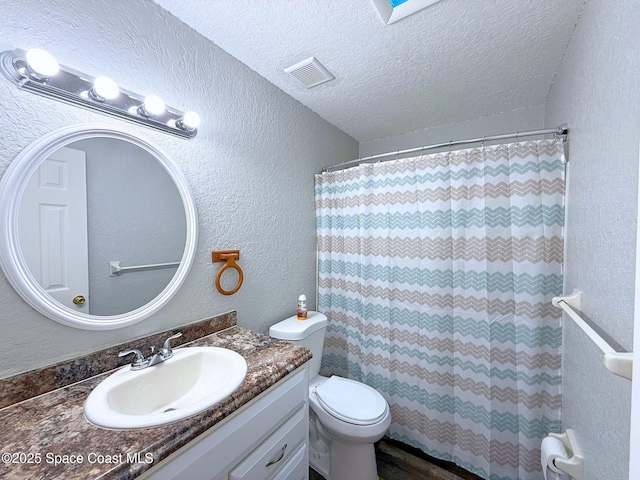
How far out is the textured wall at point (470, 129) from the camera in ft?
5.89

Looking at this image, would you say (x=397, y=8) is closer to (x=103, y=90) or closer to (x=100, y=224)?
(x=103, y=90)

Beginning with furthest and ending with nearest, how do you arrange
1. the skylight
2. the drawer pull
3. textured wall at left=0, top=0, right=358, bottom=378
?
Result: 1. the skylight
2. the drawer pull
3. textured wall at left=0, top=0, right=358, bottom=378

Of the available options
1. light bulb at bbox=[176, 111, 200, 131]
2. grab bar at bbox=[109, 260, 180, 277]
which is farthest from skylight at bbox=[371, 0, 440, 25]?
grab bar at bbox=[109, 260, 180, 277]

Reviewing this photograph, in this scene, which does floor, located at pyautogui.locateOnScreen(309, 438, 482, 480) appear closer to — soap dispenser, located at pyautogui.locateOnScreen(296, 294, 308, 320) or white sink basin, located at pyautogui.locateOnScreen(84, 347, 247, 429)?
soap dispenser, located at pyautogui.locateOnScreen(296, 294, 308, 320)

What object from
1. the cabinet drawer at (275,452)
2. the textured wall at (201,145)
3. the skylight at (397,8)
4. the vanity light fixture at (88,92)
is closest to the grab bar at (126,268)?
the textured wall at (201,145)

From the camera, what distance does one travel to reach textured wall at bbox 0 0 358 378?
2.49 feet

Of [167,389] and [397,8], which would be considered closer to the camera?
[167,389]

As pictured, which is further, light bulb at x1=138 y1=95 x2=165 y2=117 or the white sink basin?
light bulb at x1=138 y1=95 x2=165 y2=117

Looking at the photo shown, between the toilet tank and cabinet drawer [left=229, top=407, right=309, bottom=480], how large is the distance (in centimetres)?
43

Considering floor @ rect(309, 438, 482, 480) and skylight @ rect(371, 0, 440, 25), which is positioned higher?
skylight @ rect(371, 0, 440, 25)

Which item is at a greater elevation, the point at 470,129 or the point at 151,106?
the point at 470,129

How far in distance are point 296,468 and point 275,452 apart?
196 mm

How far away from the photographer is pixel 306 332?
149cm

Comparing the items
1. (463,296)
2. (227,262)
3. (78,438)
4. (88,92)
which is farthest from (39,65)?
(463,296)
